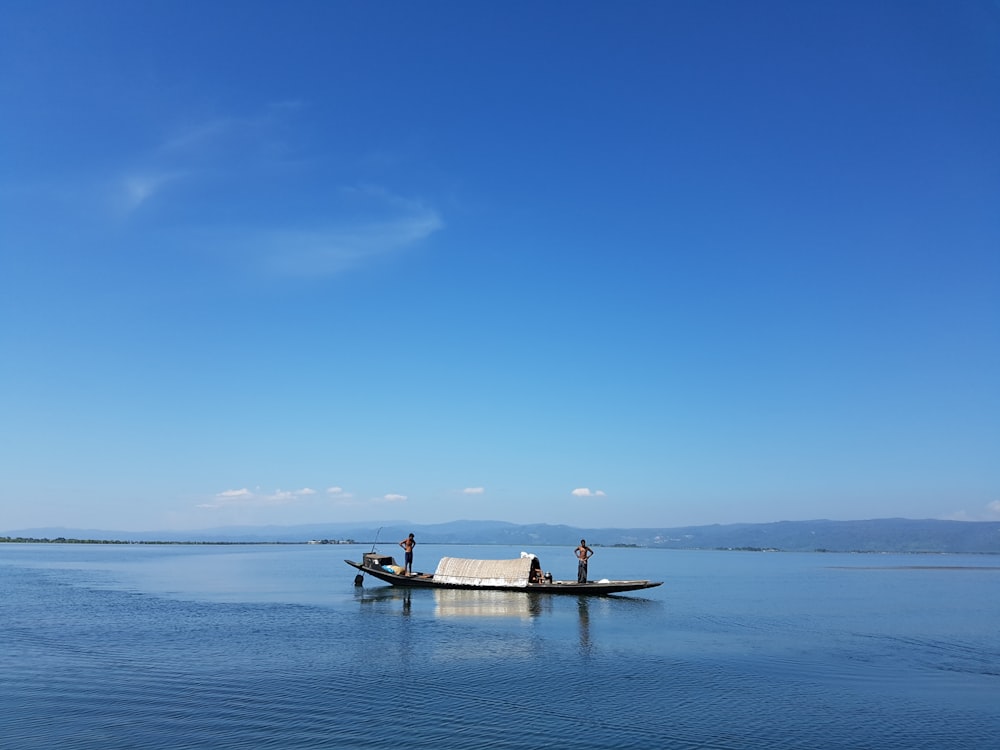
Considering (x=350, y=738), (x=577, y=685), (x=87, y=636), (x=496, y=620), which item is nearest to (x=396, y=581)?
(x=496, y=620)

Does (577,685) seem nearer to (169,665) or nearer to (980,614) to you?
(169,665)

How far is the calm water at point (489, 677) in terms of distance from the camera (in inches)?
565

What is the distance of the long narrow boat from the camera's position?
41531mm

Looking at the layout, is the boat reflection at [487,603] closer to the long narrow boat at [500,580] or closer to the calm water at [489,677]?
the calm water at [489,677]

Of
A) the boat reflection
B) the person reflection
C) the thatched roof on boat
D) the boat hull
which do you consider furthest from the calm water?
the thatched roof on boat

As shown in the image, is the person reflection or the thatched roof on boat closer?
the person reflection

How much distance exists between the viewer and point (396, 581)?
4447 cm

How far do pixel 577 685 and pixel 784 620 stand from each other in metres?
19.5

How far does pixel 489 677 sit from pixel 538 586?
23780 mm

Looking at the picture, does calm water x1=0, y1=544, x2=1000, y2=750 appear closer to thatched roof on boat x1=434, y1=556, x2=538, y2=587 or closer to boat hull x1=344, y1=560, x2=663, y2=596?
boat hull x1=344, y1=560, x2=663, y2=596

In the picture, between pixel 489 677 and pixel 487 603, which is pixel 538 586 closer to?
pixel 487 603

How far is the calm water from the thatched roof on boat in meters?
4.87

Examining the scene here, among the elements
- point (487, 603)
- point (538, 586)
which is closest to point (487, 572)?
point (538, 586)

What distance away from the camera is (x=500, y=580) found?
42.9 m
